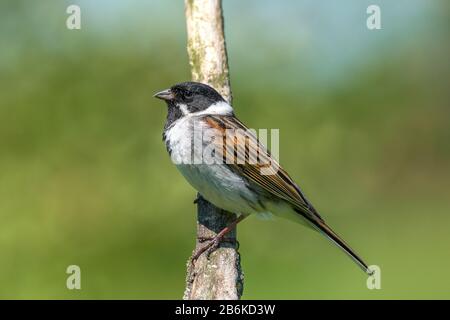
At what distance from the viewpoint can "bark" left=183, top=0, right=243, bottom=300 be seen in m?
4.28

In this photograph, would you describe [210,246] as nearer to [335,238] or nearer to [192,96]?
[335,238]

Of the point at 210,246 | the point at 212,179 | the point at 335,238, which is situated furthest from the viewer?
the point at 335,238

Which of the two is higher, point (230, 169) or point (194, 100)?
point (194, 100)

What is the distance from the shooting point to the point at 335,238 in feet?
15.4

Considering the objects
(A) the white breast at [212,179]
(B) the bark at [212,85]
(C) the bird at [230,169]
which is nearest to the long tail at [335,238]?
(C) the bird at [230,169]

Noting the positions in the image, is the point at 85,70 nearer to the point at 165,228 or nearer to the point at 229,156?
the point at 165,228

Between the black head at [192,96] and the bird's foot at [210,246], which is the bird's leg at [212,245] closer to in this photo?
the bird's foot at [210,246]

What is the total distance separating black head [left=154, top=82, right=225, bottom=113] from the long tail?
0.83 meters

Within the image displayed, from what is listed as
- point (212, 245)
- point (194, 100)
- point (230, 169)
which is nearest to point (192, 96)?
point (194, 100)

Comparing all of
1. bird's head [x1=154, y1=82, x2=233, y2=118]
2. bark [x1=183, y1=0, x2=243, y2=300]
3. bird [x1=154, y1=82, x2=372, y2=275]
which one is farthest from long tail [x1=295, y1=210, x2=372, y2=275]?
bird's head [x1=154, y1=82, x2=233, y2=118]

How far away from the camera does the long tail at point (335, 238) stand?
4617 mm

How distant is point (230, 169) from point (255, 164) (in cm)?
15

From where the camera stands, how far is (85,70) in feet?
21.3

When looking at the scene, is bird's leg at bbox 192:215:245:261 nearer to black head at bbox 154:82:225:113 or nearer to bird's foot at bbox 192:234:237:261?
bird's foot at bbox 192:234:237:261
